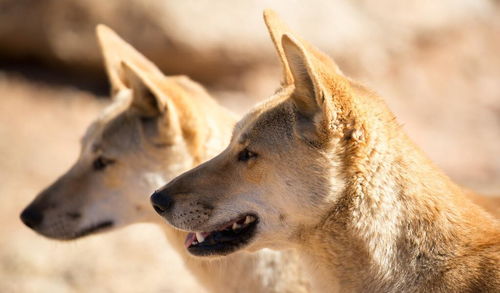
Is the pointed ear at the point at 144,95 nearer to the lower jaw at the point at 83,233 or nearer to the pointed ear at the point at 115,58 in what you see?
the pointed ear at the point at 115,58

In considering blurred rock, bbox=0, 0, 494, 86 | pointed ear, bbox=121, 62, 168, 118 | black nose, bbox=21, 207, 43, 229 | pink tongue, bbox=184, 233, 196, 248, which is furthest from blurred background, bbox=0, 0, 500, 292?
pink tongue, bbox=184, 233, 196, 248

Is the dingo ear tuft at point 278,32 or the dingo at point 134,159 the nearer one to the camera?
the dingo ear tuft at point 278,32

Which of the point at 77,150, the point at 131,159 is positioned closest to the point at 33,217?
the point at 131,159

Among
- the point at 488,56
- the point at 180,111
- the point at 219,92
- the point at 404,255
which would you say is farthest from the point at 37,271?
the point at 488,56

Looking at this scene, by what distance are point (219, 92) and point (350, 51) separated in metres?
2.14

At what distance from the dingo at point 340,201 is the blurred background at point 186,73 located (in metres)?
3.52

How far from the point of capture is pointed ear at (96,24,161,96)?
5.38 m

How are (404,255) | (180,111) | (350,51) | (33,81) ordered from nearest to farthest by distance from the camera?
(404,255) → (180,111) → (33,81) → (350,51)

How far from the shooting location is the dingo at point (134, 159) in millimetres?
4645

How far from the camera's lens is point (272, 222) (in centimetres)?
338

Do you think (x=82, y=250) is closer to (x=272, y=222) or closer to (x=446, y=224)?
(x=272, y=222)

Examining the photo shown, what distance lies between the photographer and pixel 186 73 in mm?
9633

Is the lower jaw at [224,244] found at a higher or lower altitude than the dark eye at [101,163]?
higher

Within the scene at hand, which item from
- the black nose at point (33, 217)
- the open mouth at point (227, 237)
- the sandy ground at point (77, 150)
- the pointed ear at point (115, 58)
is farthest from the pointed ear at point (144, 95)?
the sandy ground at point (77, 150)
